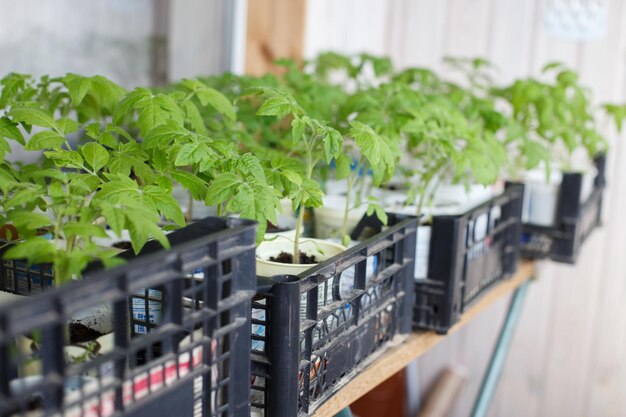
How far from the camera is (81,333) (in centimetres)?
87

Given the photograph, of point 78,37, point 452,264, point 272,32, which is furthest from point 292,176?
point 272,32

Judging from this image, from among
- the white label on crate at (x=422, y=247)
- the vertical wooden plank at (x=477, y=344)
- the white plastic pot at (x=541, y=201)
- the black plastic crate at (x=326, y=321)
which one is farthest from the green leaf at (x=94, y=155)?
the vertical wooden plank at (x=477, y=344)

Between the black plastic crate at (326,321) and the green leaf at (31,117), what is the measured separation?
329mm

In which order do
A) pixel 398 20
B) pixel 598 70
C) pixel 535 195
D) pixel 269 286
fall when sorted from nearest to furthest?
pixel 269 286 → pixel 535 195 → pixel 598 70 → pixel 398 20

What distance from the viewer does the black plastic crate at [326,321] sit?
0.80m

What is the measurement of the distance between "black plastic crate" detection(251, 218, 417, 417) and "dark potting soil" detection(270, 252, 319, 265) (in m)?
0.06

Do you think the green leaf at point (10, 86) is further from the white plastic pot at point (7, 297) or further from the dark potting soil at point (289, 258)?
the dark potting soil at point (289, 258)

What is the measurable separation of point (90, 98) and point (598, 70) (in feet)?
5.47

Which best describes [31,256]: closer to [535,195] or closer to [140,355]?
[140,355]

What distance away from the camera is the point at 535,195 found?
168 centimetres

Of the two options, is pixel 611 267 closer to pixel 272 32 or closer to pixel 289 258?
pixel 272 32

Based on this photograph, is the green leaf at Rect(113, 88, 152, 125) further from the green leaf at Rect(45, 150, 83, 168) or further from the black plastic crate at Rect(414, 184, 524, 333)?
the black plastic crate at Rect(414, 184, 524, 333)

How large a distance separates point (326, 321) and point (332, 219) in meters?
0.38

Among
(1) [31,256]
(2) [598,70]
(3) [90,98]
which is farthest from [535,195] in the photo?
(1) [31,256]
